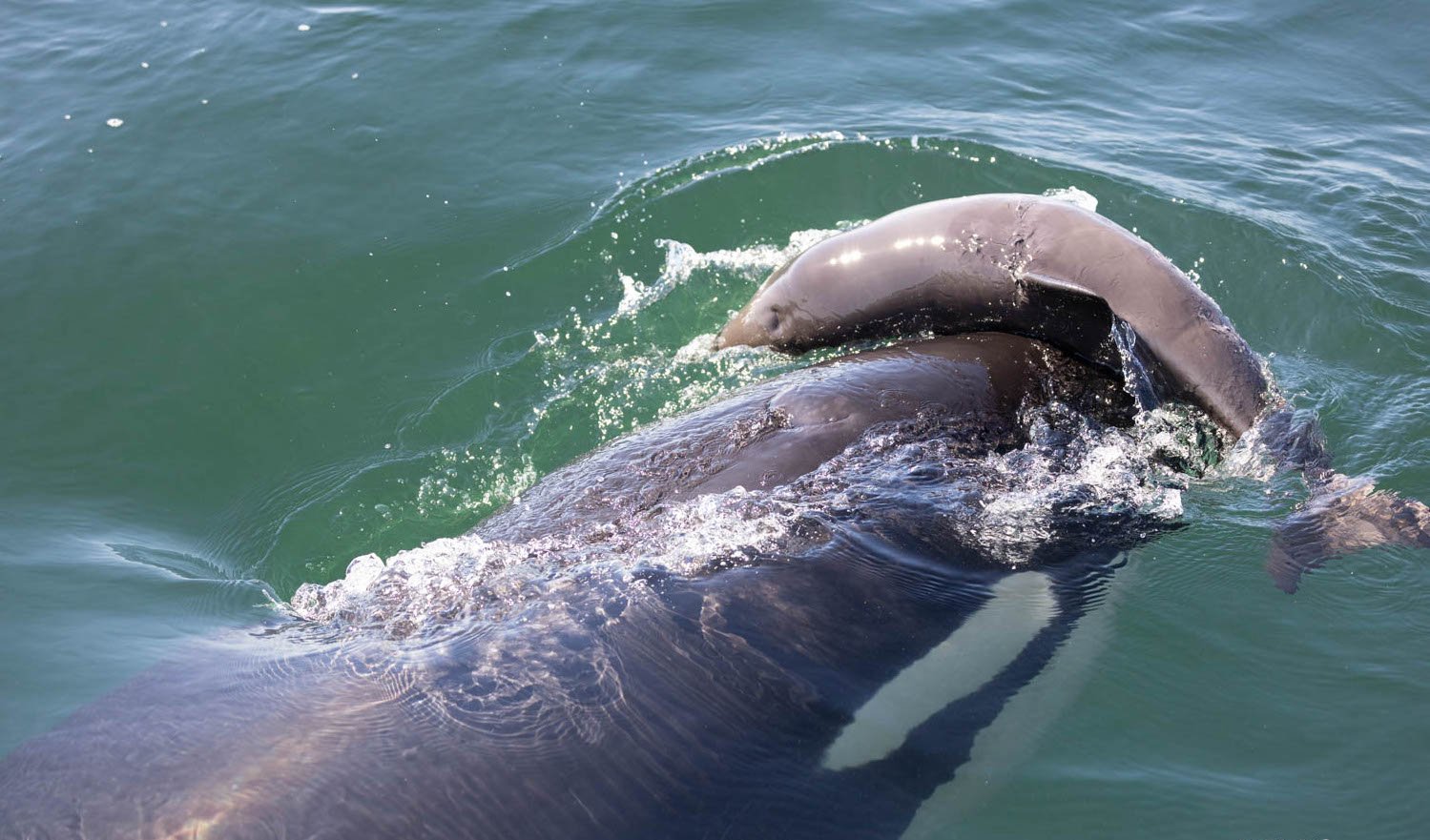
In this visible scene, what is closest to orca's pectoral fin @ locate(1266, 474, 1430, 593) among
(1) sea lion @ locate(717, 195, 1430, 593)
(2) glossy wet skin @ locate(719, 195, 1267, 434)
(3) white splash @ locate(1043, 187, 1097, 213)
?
(1) sea lion @ locate(717, 195, 1430, 593)

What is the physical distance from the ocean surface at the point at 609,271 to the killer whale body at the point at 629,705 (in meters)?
0.63

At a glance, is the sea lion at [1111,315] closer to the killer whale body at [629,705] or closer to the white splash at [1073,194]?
the killer whale body at [629,705]

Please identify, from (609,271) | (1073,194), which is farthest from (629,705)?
(1073,194)

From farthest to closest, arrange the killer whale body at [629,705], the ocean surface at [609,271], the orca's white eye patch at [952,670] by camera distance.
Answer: the ocean surface at [609,271]
the orca's white eye patch at [952,670]
the killer whale body at [629,705]

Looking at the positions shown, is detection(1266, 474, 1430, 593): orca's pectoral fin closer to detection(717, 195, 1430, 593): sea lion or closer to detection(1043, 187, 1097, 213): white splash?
detection(717, 195, 1430, 593): sea lion

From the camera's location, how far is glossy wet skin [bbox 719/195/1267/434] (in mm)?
6719

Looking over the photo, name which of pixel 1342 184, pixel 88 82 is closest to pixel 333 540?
pixel 88 82

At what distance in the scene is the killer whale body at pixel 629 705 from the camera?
4.32 meters

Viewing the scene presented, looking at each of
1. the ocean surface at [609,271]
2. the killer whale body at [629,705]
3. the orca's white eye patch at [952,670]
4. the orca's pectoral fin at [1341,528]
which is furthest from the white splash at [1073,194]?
the orca's white eye patch at [952,670]

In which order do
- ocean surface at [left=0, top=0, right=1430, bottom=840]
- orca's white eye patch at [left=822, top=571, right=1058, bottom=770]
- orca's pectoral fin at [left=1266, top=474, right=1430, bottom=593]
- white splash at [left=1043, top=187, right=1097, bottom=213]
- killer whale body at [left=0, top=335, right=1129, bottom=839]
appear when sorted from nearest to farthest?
killer whale body at [left=0, top=335, right=1129, bottom=839], orca's white eye patch at [left=822, top=571, right=1058, bottom=770], ocean surface at [left=0, top=0, right=1430, bottom=840], orca's pectoral fin at [left=1266, top=474, right=1430, bottom=593], white splash at [left=1043, top=187, right=1097, bottom=213]

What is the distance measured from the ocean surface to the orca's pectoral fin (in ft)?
0.69

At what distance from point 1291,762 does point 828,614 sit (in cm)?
248

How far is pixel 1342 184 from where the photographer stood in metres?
11.3

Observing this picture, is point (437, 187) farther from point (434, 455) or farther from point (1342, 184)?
point (1342, 184)
